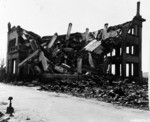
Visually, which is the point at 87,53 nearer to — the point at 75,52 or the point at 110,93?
the point at 75,52

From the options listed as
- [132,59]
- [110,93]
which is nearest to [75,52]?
[132,59]

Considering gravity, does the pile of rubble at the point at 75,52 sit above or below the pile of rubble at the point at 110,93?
above

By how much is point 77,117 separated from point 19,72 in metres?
20.4

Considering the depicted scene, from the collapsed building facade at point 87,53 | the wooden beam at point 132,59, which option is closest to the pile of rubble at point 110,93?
the collapsed building facade at point 87,53

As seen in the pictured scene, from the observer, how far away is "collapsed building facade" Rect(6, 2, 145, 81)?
69.8 feet

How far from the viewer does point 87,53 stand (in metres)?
21.7

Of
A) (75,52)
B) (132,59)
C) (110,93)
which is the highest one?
(75,52)

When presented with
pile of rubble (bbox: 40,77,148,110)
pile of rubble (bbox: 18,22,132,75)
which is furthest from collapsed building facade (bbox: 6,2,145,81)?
pile of rubble (bbox: 40,77,148,110)

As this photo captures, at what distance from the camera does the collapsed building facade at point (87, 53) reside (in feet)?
69.8

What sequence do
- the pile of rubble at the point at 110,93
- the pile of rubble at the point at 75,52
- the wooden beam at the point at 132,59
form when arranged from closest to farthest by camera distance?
the pile of rubble at the point at 110,93 < the pile of rubble at the point at 75,52 < the wooden beam at the point at 132,59

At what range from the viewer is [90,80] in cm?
1786

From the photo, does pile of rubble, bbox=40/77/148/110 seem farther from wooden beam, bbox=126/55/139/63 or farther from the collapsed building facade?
wooden beam, bbox=126/55/139/63

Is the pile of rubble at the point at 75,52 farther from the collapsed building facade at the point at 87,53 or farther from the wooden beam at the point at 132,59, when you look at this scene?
the wooden beam at the point at 132,59

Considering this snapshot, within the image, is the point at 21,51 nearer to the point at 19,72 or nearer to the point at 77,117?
the point at 19,72
